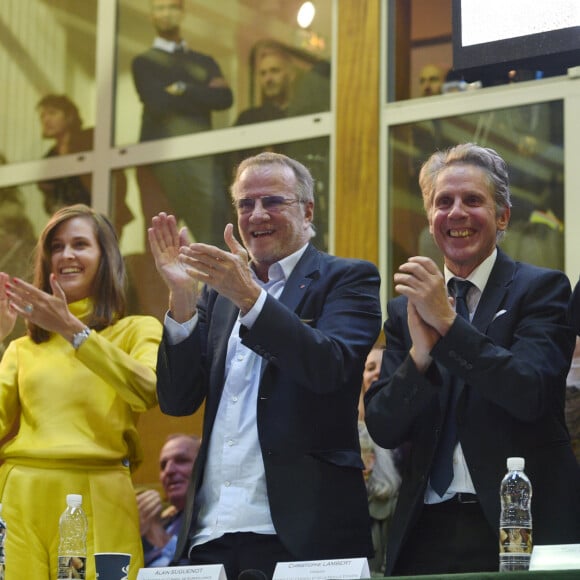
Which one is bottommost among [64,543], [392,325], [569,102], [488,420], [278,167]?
[64,543]

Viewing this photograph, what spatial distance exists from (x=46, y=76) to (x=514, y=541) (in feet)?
20.3

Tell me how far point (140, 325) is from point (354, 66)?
3295 mm

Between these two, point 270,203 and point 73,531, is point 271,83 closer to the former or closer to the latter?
point 270,203

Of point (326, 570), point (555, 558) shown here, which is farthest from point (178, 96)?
point (555, 558)

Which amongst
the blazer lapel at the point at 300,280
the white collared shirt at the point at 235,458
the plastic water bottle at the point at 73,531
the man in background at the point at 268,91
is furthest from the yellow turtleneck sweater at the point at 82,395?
the man in background at the point at 268,91

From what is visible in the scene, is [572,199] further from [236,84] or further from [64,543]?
[64,543]

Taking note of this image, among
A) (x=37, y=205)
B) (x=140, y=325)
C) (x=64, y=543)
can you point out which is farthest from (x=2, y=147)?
(x=64, y=543)

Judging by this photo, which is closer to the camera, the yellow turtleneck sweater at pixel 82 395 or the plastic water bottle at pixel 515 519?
the plastic water bottle at pixel 515 519

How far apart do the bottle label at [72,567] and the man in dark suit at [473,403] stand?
2.71ft

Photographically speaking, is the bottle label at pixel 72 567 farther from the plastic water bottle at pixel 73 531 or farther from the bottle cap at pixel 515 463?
the bottle cap at pixel 515 463

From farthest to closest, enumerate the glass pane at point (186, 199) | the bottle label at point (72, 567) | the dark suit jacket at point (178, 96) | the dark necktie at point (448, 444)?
the dark suit jacket at point (178, 96), the glass pane at point (186, 199), the dark necktie at point (448, 444), the bottle label at point (72, 567)

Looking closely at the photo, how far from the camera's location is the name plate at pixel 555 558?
2.57m

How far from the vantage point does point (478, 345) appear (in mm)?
3322

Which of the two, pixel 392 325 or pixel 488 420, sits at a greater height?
pixel 392 325
